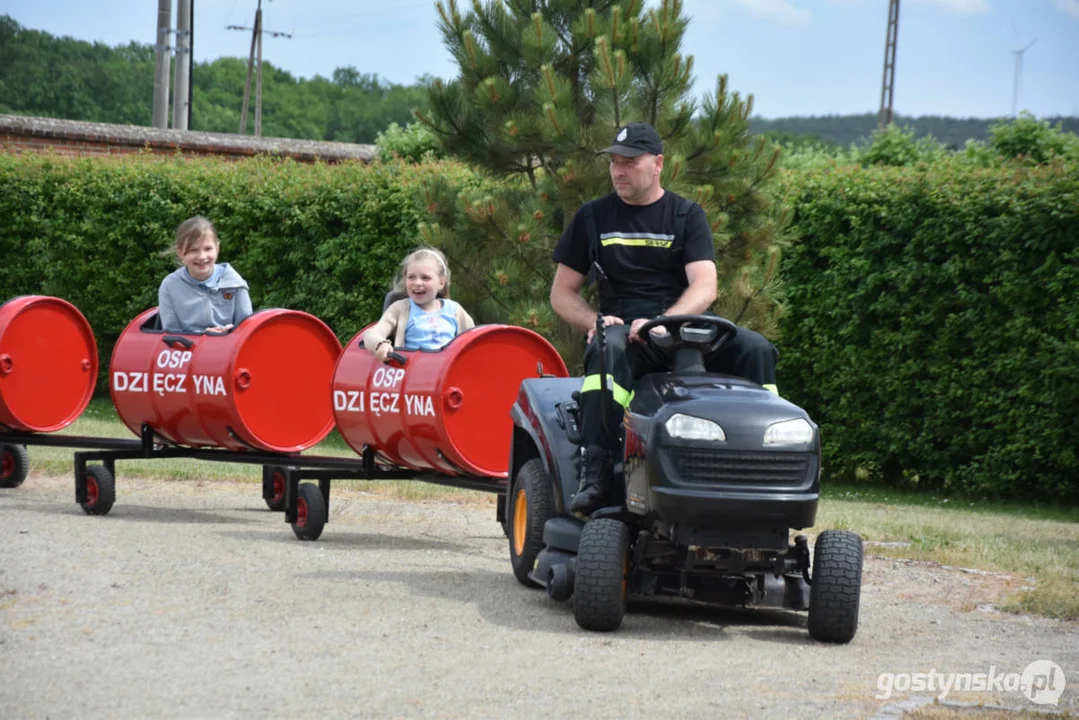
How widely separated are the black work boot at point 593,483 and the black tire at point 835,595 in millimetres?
968

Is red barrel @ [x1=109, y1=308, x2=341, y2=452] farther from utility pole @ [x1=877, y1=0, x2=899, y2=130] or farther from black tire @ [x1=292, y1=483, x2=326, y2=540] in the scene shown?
Answer: utility pole @ [x1=877, y1=0, x2=899, y2=130]

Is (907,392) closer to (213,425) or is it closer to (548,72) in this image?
(548,72)

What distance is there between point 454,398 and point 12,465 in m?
4.34

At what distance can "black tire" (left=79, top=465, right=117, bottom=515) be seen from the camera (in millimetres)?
9641

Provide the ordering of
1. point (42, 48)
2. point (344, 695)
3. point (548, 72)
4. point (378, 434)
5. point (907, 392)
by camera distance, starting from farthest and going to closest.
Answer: point (42, 48), point (907, 392), point (548, 72), point (378, 434), point (344, 695)

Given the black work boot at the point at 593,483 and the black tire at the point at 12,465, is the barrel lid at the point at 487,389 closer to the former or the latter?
the black work boot at the point at 593,483

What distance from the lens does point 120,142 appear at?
81.3ft

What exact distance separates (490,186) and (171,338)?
4813 millimetres

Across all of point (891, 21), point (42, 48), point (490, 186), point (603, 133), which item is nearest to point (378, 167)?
point (490, 186)

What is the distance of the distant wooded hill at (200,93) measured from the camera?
183ft

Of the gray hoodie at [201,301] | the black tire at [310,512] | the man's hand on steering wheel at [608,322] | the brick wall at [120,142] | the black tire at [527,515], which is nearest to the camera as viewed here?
the man's hand on steering wheel at [608,322]

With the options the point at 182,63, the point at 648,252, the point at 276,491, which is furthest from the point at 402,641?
the point at 182,63

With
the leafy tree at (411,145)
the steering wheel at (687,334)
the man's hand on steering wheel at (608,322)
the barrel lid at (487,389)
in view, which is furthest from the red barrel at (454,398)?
the leafy tree at (411,145)

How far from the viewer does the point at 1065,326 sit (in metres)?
12.9
